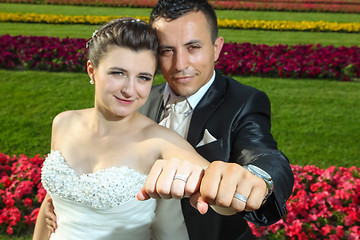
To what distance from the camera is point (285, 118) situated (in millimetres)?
6910

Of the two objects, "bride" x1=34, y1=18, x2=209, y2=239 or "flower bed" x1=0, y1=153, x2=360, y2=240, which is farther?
"flower bed" x1=0, y1=153, x2=360, y2=240

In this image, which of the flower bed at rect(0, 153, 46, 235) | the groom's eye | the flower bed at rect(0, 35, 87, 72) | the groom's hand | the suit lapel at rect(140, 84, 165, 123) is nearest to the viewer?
the groom's hand

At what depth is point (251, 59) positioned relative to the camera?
9430 millimetres

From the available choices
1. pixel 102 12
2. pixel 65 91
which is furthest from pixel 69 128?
pixel 102 12

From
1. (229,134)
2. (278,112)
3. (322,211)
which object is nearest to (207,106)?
(229,134)

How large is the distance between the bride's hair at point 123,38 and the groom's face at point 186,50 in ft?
0.36

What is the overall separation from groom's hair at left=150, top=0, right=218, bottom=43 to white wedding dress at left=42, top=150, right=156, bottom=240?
105cm

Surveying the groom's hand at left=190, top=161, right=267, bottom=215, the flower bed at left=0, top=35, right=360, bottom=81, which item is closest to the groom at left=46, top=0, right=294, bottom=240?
the groom's hand at left=190, top=161, right=267, bottom=215

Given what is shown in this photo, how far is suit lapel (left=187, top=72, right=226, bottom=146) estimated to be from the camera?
2.37m

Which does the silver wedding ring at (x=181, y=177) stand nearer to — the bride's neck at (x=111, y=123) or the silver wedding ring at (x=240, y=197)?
the silver wedding ring at (x=240, y=197)

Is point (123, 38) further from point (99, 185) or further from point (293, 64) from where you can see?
point (293, 64)

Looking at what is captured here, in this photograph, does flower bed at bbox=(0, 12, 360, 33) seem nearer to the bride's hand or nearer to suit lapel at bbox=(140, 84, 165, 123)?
suit lapel at bbox=(140, 84, 165, 123)

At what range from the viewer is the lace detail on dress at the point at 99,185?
2191 mm

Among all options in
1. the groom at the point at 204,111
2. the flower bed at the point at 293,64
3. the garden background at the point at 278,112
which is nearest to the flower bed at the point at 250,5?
the garden background at the point at 278,112
